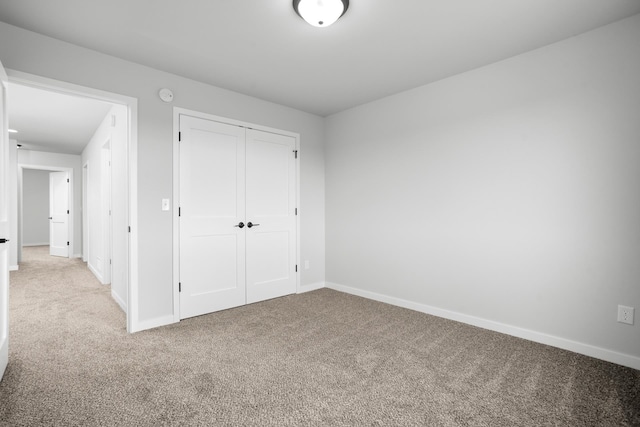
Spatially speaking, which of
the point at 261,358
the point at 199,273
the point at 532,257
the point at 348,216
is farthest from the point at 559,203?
the point at 199,273

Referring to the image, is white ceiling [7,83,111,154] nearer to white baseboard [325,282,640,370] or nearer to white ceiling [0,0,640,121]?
white ceiling [0,0,640,121]

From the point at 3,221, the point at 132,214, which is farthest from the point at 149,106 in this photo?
the point at 3,221

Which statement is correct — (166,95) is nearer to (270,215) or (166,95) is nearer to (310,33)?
(310,33)

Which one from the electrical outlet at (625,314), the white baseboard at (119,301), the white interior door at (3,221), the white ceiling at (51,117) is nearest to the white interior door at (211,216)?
the white baseboard at (119,301)

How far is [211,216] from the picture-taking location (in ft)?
11.4

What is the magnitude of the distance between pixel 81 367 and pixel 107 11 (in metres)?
2.51

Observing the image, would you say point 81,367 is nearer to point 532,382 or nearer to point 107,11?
point 107,11

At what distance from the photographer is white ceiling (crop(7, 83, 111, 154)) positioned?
12.3 feet

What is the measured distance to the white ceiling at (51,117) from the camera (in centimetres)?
375

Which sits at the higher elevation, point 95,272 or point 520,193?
point 520,193

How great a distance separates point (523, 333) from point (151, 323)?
342 cm

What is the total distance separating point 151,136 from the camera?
304 cm

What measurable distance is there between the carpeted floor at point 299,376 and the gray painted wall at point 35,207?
8395mm

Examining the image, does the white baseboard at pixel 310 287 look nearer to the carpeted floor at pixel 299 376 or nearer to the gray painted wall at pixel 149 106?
the carpeted floor at pixel 299 376
